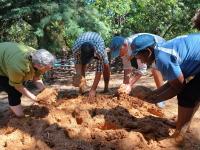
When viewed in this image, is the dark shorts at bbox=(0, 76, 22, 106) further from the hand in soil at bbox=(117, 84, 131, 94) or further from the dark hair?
the hand in soil at bbox=(117, 84, 131, 94)

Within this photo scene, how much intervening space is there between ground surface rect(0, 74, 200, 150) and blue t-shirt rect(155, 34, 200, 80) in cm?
87

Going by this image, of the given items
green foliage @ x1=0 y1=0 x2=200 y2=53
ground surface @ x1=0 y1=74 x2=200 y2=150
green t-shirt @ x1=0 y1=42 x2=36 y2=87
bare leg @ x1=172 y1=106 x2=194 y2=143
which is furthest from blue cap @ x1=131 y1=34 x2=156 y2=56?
green foliage @ x1=0 y1=0 x2=200 y2=53

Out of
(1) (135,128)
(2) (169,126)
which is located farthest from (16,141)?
(2) (169,126)

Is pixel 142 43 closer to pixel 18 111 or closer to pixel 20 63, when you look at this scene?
pixel 20 63

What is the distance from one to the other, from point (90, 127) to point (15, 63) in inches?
49.3

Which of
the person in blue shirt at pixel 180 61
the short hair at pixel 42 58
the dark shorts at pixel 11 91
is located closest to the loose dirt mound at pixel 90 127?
the dark shorts at pixel 11 91

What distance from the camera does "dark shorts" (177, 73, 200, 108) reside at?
434 cm

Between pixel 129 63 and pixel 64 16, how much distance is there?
257 centimetres

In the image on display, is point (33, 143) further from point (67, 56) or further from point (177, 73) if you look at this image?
point (67, 56)

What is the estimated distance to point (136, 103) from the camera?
5871mm

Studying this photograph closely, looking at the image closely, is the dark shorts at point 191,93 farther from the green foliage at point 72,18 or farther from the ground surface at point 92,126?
the green foliage at point 72,18

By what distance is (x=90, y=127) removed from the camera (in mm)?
5000

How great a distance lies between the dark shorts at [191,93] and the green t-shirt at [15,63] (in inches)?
77.0

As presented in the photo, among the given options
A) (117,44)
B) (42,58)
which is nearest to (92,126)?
(42,58)
